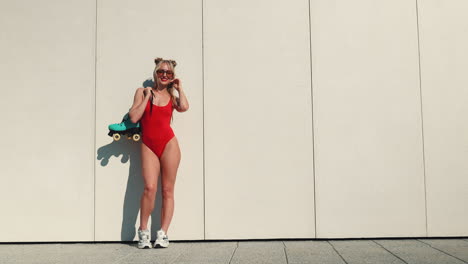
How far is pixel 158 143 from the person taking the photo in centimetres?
422

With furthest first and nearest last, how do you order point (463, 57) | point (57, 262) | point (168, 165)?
point (463, 57) → point (168, 165) → point (57, 262)

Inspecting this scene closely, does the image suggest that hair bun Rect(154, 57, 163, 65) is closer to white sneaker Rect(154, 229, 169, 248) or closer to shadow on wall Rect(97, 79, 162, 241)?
shadow on wall Rect(97, 79, 162, 241)

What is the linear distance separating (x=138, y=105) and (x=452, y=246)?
11.1ft

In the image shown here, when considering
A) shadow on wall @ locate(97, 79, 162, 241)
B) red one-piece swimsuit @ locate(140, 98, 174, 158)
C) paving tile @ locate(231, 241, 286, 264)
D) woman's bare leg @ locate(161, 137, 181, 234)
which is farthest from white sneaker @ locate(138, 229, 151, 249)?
paving tile @ locate(231, 241, 286, 264)

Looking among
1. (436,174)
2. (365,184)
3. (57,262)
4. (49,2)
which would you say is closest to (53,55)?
(49,2)

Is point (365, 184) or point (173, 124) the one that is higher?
point (173, 124)

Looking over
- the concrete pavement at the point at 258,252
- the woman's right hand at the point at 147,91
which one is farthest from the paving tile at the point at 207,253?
the woman's right hand at the point at 147,91

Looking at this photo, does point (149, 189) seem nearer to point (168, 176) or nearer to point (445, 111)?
point (168, 176)

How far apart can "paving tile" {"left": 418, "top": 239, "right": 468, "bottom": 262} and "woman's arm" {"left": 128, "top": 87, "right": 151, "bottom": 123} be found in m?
3.15

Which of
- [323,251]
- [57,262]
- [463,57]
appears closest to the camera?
A: [57,262]

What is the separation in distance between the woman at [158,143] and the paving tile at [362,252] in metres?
1.74

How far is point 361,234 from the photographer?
4.40 m

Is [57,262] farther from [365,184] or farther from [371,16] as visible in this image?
[371,16]

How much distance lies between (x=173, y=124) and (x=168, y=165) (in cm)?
53
